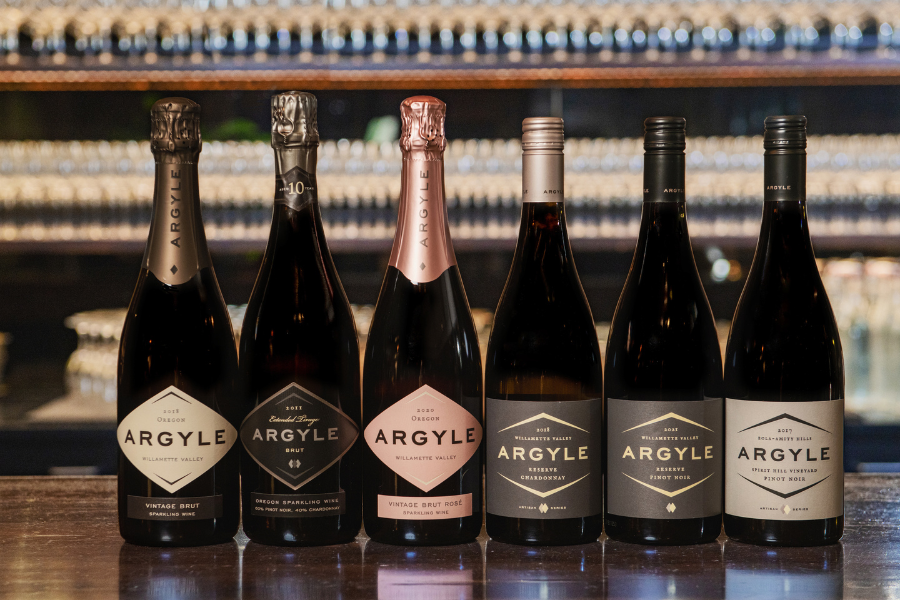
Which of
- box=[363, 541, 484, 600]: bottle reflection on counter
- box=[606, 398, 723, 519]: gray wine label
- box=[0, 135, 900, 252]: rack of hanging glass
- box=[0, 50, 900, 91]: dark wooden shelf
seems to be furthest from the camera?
box=[0, 135, 900, 252]: rack of hanging glass

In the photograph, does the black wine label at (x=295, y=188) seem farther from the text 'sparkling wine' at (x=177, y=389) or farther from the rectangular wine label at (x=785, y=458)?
the rectangular wine label at (x=785, y=458)

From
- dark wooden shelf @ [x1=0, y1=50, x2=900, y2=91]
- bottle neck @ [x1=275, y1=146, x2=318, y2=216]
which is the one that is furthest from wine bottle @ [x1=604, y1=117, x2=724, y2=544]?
dark wooden shelf @ [x1=0, y1=50, x2=900, y2=91]

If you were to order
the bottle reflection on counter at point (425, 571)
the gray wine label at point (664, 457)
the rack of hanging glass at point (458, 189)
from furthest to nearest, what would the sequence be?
1. the rack of hanging glass at point (458, 189)
2. the gray wine label at point (664, 457)
3. the bottle reflection on counter at point (425, 571)

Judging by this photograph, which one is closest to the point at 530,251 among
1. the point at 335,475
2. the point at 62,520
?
the point at 335,475

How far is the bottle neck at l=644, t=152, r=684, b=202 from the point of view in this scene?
655 mm

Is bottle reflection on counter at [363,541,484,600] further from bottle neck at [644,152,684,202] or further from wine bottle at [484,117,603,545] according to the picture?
bottle neck at [644,152,684,202]

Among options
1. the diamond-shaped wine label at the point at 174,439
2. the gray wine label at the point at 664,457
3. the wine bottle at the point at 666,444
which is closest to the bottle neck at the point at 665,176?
the wine bottle at the point at 666,444

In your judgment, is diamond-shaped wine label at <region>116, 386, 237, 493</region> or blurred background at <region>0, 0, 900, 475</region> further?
blurred background at <region>0, 0, 900, 475</region>

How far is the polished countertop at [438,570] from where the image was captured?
55 cm

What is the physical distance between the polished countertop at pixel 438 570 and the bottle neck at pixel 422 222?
8.2 inches

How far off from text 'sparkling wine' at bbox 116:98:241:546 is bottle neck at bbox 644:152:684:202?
0.33 meters

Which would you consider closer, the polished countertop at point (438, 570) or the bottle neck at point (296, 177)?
the polished countertop at point (438, 570)

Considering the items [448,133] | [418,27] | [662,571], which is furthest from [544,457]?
[448,133]

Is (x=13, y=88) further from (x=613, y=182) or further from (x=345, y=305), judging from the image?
(x=345, y=305)
